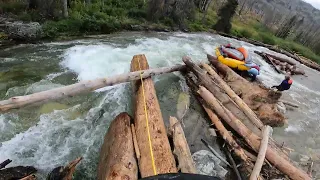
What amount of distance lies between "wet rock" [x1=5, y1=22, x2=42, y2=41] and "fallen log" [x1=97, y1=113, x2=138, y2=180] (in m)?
8.76

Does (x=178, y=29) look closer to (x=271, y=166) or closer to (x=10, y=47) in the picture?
(x=10, y=47)

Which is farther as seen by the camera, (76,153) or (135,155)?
(76,153)

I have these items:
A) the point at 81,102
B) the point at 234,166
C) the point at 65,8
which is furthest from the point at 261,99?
the point at 65,8

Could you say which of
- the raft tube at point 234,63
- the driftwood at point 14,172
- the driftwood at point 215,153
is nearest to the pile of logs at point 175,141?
the driftwood at point 215,153

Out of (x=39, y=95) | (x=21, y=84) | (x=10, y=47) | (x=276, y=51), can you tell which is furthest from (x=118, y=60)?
(x=276, y=51)

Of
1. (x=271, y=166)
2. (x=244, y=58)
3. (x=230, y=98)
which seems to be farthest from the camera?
(x=244, y=58)

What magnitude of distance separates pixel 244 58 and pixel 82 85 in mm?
8385

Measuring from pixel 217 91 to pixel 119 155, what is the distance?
4.67 meters

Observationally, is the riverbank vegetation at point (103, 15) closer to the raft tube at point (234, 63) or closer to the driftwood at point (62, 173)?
the raft tube at point (234, 63)

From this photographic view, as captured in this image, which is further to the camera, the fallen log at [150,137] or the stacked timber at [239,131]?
the stacked timber at [239,131]

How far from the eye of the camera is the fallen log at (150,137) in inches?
177

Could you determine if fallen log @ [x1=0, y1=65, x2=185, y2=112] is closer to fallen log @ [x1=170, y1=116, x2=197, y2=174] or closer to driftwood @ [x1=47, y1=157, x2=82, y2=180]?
driftwood @ [x1=47, y1=157, x2=82, y2=180]

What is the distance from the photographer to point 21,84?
8.28 metres

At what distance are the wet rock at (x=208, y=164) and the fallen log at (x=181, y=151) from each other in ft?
2.55
